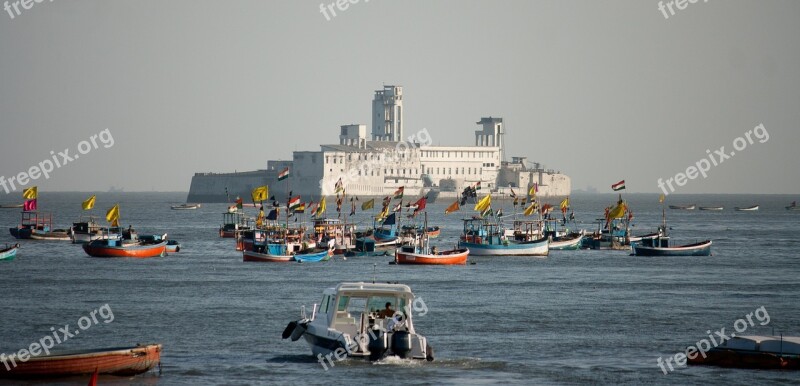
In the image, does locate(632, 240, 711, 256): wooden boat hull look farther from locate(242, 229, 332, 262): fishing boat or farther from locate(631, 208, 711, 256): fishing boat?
locate(242, 229, 332, 262): fishing boat

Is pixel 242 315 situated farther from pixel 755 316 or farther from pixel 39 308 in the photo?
pixel 755 316

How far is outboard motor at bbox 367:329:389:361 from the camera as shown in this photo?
33469mm

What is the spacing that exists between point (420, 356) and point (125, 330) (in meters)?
13.5

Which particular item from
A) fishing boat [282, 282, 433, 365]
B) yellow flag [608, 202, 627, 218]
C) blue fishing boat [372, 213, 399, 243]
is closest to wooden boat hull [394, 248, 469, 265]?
blue fishing boat [372, 213, 399, 243]

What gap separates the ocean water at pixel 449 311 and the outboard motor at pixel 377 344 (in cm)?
33

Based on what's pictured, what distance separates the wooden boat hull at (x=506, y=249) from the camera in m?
86.6

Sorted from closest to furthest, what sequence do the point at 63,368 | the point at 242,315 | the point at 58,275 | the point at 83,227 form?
the point at 63,368 → the point at 242,315 → the point at 58,275 → the point at 83,227

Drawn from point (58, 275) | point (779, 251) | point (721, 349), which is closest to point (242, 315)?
point (721, 349)

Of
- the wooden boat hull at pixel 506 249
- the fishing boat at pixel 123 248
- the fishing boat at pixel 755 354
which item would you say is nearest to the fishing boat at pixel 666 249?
the wooden boat hull at pixel 506 249

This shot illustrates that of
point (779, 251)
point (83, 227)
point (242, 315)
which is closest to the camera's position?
point (242, 315)

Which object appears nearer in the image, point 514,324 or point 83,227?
point 514,324

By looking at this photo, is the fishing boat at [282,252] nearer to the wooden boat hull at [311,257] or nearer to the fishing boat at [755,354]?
the wooden boat hull at [311,257]

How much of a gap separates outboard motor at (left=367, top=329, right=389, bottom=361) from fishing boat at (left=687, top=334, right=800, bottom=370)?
28.8ft

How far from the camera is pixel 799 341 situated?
35.6 meters
